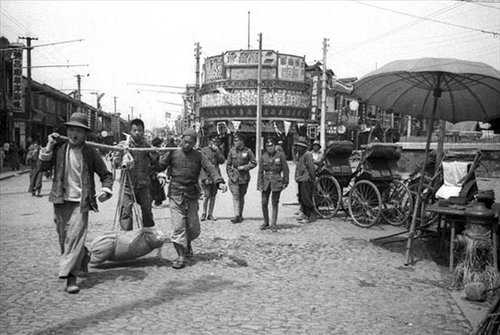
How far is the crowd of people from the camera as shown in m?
4.68

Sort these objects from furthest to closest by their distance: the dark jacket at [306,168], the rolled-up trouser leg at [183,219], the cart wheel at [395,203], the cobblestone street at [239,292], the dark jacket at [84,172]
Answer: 1. the dark jacket at [306,168]
2. the cart wheel at [395,203]
3. the rolled-up trouser leg at [183,219]
4. the dark jacket at [84,172]
5. the cobblestone street at [239,292]

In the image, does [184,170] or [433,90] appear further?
[433,90]

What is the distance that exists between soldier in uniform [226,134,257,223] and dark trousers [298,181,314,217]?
1155mm

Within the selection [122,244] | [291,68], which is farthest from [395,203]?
[291,68]

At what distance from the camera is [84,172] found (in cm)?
488

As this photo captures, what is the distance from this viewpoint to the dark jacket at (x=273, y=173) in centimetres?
838

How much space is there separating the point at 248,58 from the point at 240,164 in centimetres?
2870

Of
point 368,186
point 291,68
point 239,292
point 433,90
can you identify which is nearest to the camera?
point 239,292

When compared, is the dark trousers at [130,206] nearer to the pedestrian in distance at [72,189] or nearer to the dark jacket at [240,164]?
the pedestrian in distance at [72,189]

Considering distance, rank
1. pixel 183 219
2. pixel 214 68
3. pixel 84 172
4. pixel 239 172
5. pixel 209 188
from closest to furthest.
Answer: pixel 84 172 → pixel 183 219 → pixel 239 172 → pixel 209 188 → pixel 214 68

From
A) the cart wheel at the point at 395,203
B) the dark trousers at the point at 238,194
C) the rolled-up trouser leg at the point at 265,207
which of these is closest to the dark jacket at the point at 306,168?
the rolled-up trouser leg at the point at 265,207

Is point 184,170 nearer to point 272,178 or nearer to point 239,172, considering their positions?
point 272,178

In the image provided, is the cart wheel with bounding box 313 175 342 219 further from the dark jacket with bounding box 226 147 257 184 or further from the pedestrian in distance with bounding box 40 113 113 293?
the pedestrian in distance with bounding box 40 113 113 293

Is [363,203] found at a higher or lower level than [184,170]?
lower
